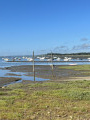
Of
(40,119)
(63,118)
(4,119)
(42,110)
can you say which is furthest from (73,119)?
(4,119)

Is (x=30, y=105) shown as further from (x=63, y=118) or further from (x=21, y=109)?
(x=63, y=118)

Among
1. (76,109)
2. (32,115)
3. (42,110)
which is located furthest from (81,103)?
(32,115)

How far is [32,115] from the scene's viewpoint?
978 cm

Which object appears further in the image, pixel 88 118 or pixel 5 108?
pixel 5 108

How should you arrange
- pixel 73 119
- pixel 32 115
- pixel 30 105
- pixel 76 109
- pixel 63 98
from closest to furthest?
pixel 73 119
pixel 32 115
pixel 76 109
pixel 30 105
pixel 63 98

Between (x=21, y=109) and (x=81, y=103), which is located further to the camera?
(x=81, y=103)

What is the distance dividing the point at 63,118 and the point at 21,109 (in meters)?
2.72

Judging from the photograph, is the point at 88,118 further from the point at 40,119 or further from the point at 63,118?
the point at 40,119

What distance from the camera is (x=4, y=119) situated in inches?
362

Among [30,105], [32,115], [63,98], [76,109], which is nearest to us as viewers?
[32,115]

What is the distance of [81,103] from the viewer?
12148 mm

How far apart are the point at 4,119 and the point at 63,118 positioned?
2.73 metres

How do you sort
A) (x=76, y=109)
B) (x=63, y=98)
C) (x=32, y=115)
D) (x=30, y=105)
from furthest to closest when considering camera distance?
(x=63, y=98) → (x=30, y=105) → (x=76, y=109) → (x=32, y=115)

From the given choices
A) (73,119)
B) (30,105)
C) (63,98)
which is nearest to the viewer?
(73,119)
